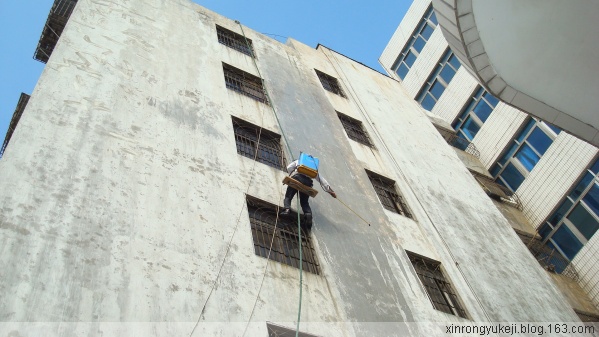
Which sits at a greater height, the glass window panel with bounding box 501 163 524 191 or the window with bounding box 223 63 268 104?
the glass window panel with bounding box 501 163 524 191

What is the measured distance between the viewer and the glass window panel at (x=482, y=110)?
19.9 m

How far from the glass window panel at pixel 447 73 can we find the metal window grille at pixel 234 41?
952 cm

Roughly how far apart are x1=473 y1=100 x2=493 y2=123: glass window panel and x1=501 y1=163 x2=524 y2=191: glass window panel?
2240 mm

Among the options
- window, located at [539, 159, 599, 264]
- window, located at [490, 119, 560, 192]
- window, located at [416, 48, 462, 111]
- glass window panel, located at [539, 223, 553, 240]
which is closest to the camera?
window, located at [539, 159, 599, 264]

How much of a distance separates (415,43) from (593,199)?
1173 centimetres

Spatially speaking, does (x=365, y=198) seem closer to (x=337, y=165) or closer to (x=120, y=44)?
(x=337, y=165)

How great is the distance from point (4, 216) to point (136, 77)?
4.72 metres

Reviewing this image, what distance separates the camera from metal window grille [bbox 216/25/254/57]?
1520cm

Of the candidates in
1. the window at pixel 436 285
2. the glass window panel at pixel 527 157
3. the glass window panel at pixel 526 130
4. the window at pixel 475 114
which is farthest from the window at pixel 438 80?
the window at pixel 436 285

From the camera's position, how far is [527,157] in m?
18.0

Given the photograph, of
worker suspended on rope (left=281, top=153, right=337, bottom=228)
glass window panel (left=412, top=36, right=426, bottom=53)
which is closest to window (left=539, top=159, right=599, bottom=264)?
worker suspended on rope (left=281, top=153, right=337, bottom=228)

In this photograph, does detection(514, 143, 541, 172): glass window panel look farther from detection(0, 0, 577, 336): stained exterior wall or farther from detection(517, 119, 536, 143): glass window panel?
detection(0, 0, 577, 336): stained exterior wall

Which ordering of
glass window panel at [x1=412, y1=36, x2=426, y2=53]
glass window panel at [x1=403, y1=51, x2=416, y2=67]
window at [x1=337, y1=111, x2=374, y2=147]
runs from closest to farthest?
window at [x1=337, y1=111, x2=374, y2=147] → glass window panel at [x1=412, y1=36, x2=426, y2=53] → glass window panel at [x1=403, y1=51, x2=416, y2=67]

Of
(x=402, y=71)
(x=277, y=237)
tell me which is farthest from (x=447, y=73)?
(x=277, y=237)
